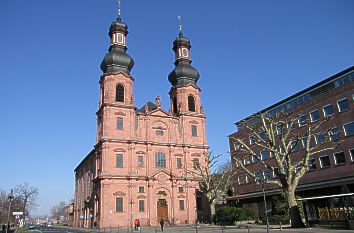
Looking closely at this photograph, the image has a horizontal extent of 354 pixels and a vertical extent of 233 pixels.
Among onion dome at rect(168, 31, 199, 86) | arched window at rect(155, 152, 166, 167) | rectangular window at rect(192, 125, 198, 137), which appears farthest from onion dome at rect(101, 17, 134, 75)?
rectangular window at rect(192, 125, 198, 137)

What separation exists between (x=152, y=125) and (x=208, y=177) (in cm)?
1356

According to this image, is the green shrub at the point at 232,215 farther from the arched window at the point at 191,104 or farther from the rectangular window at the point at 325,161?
the arched window at the point at 191,104

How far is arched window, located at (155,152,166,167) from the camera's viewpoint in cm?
5416

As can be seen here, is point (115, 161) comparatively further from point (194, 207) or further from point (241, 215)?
point (241, 215)

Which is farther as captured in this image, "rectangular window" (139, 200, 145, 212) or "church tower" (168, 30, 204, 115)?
"church tower" (168, 30, 204, 115)

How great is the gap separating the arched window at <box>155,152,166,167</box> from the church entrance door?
560cm

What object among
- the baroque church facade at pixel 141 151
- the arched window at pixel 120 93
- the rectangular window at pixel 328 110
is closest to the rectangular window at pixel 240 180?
the baroque church facade at pixel 141 151

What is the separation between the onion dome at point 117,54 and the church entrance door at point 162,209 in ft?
69.3

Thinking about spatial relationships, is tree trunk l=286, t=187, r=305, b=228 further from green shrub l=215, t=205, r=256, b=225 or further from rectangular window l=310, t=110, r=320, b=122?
rectangular window l=310, t=110, r=320, b=122

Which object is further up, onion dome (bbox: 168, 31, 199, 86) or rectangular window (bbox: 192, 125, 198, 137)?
onion dome (bbox: 168, 31, 199, 86)

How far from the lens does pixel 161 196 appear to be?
52.6 m

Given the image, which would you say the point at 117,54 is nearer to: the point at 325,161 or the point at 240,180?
the point at 240,180

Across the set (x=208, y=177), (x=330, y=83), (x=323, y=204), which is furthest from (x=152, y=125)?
(x=323, y=204)

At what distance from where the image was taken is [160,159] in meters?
54.4
